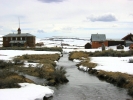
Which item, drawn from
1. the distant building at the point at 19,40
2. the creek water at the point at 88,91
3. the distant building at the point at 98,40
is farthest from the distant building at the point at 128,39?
the creek water at the point at 88,91

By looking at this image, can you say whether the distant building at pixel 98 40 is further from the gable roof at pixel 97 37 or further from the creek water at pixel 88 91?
the creek water at pixel 88 91

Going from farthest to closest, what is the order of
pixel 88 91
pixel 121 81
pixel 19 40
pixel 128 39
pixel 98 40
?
pixel 19 40, pixel 128 39, pixel 98 40, pixel 121 81, pixel 88 91

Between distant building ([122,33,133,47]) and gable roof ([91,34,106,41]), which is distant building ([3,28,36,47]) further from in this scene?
distant building ([122,33,133,47])

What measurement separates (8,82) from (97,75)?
12.0 m

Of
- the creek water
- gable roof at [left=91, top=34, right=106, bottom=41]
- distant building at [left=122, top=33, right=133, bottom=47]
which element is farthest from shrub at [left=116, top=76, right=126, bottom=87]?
gable roof at [left=91, top=34, right=106, bottom=41]

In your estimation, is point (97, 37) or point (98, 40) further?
point (97, 37)

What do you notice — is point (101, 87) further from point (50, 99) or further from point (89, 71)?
point (89, 71)

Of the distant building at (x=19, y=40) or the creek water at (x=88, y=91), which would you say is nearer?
the creek water at (x=88, y=91)

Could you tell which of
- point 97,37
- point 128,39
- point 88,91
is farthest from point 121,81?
point 128,39

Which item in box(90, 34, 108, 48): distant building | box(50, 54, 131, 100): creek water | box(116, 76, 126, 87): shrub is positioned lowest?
box(50, 54, 131, 100): creek water

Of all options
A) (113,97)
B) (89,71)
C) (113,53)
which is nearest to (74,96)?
(113,97)

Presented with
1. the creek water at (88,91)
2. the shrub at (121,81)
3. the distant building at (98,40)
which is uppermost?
the distant building at (98,40)

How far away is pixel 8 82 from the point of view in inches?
715

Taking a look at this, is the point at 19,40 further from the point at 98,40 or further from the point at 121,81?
the point at 121,81
